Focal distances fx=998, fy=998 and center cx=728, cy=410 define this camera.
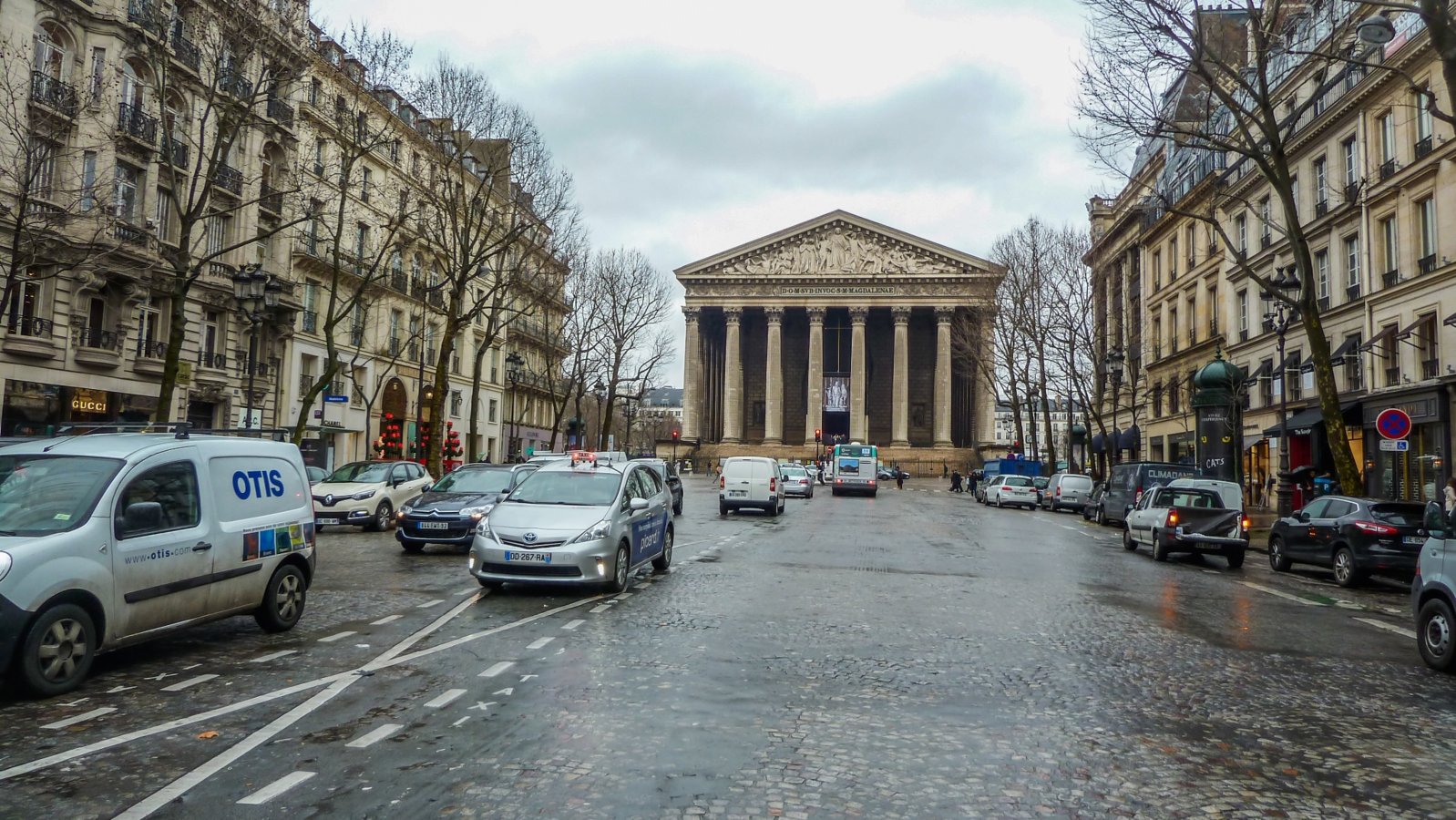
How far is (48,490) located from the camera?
679cm

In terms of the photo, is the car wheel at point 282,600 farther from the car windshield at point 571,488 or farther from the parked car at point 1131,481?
the parked car at point 1131,481

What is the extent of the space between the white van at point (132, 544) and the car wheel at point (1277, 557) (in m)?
16.0

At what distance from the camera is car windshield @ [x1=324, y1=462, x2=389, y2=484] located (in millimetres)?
21781

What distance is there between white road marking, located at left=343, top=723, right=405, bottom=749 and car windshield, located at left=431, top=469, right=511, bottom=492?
12191 millimetres

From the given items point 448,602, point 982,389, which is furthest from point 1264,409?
point 982,389

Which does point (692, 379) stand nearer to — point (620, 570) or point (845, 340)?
point (845, 340)

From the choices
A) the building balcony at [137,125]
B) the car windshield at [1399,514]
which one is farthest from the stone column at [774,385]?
the car windshield at [1399,514]


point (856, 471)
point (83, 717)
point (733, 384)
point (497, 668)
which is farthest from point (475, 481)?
Result: point (733, 384)

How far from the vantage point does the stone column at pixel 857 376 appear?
7856cm

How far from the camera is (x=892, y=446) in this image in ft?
253

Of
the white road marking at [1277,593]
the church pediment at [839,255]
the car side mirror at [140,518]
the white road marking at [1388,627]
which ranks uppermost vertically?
the church pediment at [839,255]

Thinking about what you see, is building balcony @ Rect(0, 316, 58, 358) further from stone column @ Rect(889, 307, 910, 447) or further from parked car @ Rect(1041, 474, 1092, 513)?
stone column @ Rect(889, 307, 910, 447)

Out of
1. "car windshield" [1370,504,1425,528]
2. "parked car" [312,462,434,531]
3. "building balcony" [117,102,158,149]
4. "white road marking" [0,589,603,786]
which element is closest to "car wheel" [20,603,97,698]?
"white road marking" [0,589,603,786]

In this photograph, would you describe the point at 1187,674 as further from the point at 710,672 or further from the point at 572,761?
the point at 572,761
